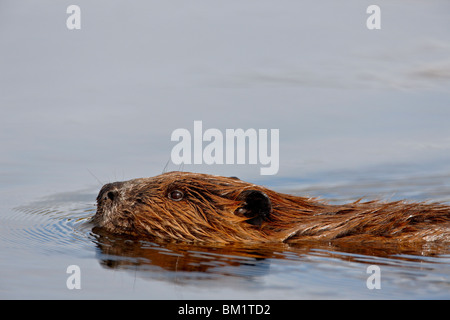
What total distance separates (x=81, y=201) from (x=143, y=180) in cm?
202

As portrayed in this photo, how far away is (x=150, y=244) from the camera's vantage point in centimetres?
666

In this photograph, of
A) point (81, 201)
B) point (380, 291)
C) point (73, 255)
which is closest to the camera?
point (380, 291)

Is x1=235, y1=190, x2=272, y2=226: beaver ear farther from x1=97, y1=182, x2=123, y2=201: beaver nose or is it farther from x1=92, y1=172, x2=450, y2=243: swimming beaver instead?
x1=97, y1=182, x2=123, y2=201: beaver nose

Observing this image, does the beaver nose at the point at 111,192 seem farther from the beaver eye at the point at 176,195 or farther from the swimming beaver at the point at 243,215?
the beaver eye at the point at 176,195

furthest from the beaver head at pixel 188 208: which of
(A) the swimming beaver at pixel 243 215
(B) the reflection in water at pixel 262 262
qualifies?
(B) the reflection in water at pixel 262 262

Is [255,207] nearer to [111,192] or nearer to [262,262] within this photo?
[262,262]

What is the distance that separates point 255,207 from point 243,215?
136 millimetres

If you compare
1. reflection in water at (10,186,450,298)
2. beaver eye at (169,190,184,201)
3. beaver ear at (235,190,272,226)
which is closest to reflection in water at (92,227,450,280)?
reflection in water at (10,186,450,298)

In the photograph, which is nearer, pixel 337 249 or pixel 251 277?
pixel 251 277

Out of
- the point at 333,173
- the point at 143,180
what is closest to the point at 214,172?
the point at 333,173

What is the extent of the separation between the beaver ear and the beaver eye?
549 millimetres

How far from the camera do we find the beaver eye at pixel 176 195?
6.98 meters

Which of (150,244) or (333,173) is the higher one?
(333,173)

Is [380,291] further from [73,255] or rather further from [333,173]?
[333,173]
